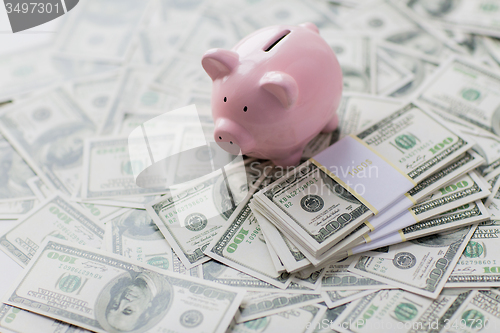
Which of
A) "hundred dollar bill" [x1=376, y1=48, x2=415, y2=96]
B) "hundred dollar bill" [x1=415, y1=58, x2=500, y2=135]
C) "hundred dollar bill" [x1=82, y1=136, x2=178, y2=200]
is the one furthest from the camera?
"hundred dollar bill" [x1=376, y1=48, x2=415, y2=96]

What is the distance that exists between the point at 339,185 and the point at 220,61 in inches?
16.7

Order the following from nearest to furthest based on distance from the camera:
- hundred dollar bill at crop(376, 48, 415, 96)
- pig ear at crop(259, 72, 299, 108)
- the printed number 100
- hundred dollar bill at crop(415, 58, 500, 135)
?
pig ear at crop(259, 72, 299, 108)
the printed number 100
hundred dollar bill at crop(415, 58, 500, 135)
hundred dollar bill at crop(376, 48, 415, 96)

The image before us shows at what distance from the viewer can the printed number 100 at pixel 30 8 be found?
1050mm

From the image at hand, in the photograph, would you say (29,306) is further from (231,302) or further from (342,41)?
(342,41)

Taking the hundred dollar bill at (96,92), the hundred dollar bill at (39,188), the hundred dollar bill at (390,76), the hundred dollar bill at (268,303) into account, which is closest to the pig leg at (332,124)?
the hundred dollar bill at (390,76)

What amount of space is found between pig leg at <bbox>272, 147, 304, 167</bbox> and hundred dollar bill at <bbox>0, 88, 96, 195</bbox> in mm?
597

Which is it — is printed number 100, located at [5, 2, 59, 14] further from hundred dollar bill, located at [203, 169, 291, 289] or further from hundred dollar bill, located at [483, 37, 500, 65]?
hundred dollar bill, located at [483, 37, 500, 65]

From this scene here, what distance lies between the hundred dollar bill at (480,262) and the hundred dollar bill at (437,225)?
35mm

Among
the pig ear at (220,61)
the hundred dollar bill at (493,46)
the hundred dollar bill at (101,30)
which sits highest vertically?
the hundred dollar bill at (493,46)

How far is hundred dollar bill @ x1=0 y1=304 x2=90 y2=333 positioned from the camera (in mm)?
918

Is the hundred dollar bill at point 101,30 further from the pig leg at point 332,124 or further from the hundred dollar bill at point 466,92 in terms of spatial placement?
the hundred dollar bill at point 466,92

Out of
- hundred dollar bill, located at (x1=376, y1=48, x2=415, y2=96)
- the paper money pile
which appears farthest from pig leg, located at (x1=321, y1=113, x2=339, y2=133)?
hundred dollar bill, located at (x1=376, y1=48, x2=415, y2=96)

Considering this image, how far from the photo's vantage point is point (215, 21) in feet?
5.37

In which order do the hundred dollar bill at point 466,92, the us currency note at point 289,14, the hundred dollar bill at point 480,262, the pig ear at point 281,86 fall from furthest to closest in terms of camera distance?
the us currency note at point 289,14 < the hundred dollar bill at point 466,92 < the hundred dollar bill at point 480,262 < the pig ear at point 281,86
